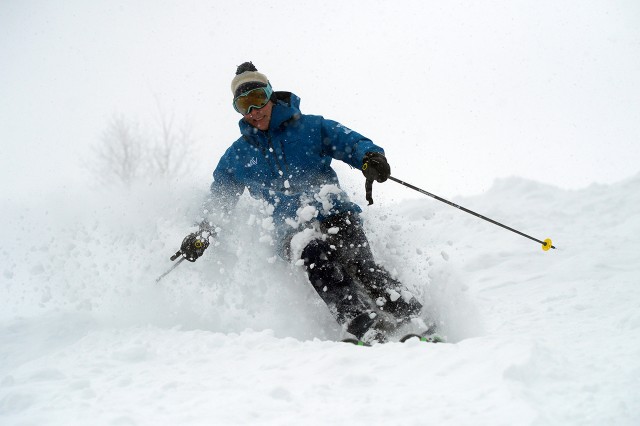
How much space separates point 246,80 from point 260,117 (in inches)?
14.4

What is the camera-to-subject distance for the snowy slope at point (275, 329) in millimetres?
1709

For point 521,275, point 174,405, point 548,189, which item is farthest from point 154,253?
point 548,189

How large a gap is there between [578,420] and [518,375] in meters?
0.32

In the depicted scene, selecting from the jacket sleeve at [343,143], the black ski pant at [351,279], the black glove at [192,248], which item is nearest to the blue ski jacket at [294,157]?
the jacket sleeve at [343,143]

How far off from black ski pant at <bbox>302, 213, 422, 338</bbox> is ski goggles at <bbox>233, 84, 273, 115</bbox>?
1.14 metres

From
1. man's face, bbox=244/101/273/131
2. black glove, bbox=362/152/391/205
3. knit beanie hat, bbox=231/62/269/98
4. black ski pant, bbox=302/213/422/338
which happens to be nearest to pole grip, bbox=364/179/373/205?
black glove, bbox=362/152/391/205

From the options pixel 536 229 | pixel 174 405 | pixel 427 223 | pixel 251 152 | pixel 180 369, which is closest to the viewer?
pixel 174 405

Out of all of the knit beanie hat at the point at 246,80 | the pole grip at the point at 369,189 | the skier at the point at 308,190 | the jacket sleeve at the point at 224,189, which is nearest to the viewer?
the skier at the point at 308,190

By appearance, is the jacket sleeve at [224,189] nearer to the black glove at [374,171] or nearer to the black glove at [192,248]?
the black glove at [192,248]

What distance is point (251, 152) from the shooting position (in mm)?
4125

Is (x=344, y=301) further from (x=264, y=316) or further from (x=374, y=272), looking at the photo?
(x=264, y=316)

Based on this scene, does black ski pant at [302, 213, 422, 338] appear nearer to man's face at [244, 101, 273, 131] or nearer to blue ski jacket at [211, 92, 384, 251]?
blue ski jacket at [211, 92, 384, 251]

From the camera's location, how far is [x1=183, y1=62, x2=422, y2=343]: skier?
3.34 metres

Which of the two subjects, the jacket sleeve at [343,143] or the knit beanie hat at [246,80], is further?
the knit beanie hat at [246,80]
